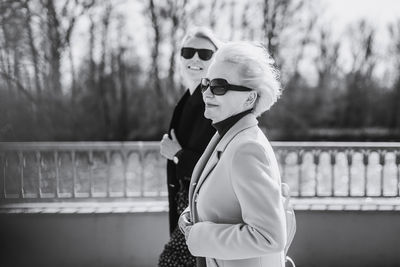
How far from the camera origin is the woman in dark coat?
2.46 meters

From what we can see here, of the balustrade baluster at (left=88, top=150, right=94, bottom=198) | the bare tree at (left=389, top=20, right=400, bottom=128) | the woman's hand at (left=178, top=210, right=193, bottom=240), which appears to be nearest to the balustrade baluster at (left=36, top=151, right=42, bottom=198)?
the balustrade baluster at (left=88, top=150, right=94, bottom=198)

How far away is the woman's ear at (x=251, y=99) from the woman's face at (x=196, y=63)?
0.92m

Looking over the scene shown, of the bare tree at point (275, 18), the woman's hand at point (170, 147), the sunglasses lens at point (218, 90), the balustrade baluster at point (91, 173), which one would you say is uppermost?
the bare tree at point (275, 18)

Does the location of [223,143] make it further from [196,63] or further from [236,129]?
[196,63]

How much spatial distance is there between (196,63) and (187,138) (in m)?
0.40

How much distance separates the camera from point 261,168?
1.47 m

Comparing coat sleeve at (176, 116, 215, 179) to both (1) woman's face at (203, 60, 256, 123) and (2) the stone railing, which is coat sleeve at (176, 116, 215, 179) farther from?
(2) the stone railing

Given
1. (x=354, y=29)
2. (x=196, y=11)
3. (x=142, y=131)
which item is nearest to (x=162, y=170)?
(x=142, y=131)

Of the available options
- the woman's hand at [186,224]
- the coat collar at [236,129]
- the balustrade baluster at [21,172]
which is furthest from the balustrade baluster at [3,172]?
the coat collar at [236,129]

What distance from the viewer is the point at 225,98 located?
5.45 ft

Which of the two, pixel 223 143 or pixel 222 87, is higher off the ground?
pixel 222 87

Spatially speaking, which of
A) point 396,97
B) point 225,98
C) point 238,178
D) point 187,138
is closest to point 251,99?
point 225,98

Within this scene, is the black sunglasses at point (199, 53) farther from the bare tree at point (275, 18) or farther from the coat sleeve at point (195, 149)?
the bare tree at point (275, 18)

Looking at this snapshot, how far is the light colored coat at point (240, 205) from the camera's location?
1452 millimetres
